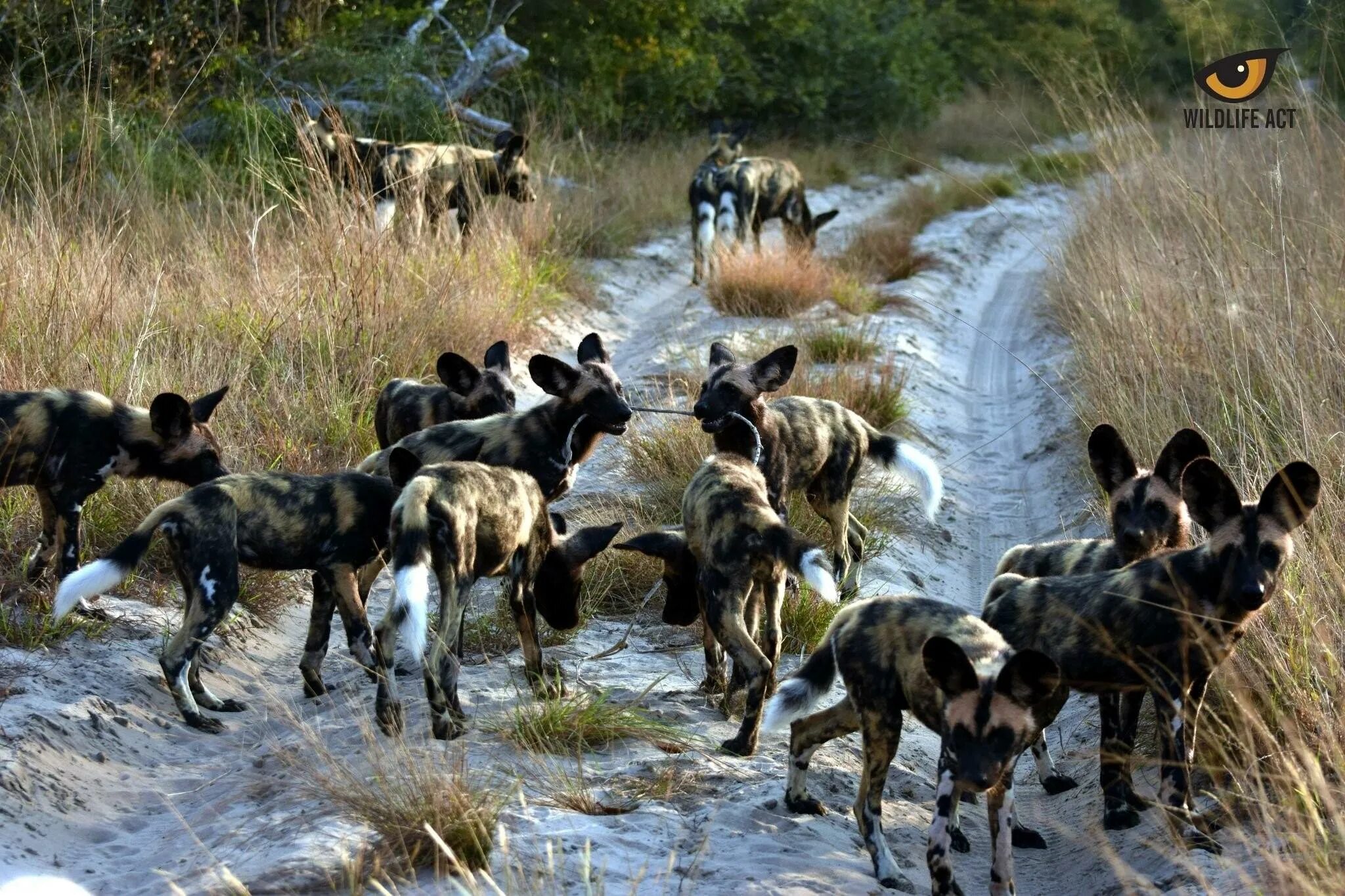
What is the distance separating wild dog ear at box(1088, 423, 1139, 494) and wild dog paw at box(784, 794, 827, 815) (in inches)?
48.1

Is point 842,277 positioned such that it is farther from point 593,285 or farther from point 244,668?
point 244,668

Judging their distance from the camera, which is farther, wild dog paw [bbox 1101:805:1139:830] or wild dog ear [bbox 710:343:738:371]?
wild dog ear [bbox 710:343:738:371]

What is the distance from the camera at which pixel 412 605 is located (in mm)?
3779

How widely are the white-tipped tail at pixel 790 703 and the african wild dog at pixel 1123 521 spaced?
812 millimetres

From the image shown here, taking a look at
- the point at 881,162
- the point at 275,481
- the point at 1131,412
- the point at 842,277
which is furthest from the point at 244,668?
the point at 881,162

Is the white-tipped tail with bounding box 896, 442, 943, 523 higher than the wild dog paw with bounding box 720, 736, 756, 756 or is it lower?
higher

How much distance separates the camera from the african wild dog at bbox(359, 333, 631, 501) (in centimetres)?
503

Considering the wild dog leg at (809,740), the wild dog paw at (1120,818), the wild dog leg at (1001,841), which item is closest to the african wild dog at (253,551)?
the wild dog leg at (809,740)

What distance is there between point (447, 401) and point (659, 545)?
1556 millimetres

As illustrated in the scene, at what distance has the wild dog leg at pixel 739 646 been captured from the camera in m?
4.01

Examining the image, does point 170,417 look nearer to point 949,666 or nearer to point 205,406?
point 205,406

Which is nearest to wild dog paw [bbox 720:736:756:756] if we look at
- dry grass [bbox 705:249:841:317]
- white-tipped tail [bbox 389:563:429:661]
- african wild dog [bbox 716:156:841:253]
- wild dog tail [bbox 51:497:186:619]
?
white-tipped tail [bbox 389:563:429:661]

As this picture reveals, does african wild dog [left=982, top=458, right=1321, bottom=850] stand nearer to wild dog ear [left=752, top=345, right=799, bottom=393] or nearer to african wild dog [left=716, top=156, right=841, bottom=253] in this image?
wild dog ear [left=752, top=345, right=799, bottom=393]

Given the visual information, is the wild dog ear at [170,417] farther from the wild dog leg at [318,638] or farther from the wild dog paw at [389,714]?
the wild dog paw at [389,714]
